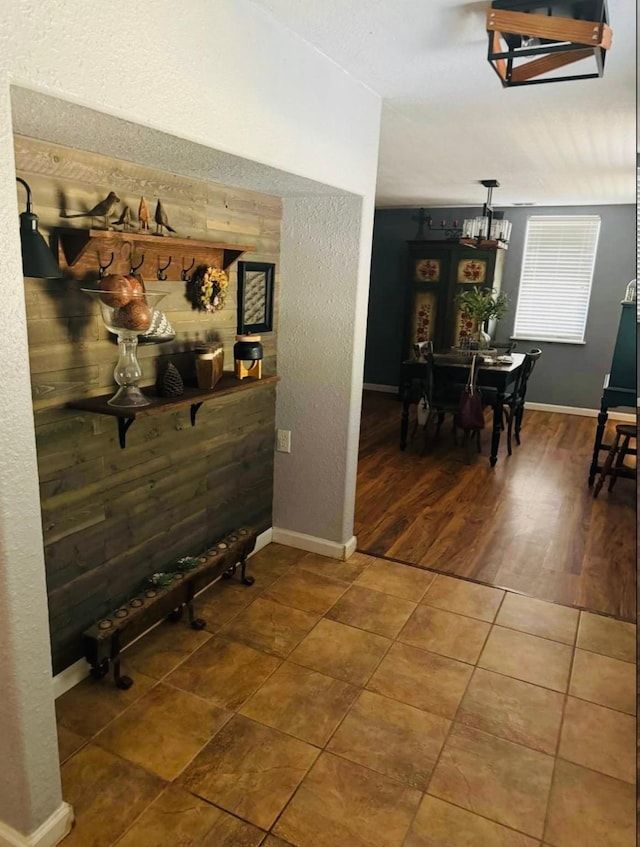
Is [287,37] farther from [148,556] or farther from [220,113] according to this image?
[148,556]

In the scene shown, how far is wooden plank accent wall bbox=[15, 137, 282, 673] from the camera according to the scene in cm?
196

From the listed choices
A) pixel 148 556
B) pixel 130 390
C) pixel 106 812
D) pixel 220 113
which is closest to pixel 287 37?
pixel 220 113

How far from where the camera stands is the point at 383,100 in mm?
2838

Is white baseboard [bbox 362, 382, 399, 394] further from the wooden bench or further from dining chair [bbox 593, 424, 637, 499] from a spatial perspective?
the wooden bench

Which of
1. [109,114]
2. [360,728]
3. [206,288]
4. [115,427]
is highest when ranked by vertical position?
[109,114]

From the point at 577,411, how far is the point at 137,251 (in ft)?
20.1

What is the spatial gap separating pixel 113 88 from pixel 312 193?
1.46m

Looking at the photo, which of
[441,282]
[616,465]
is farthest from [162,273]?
[441,282]

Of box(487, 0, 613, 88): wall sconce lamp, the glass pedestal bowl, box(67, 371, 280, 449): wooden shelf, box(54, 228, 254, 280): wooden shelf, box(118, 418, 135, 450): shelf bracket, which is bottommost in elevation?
box(118, 418, 135, 450): shelf bracket

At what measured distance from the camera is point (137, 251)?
2.24 meters

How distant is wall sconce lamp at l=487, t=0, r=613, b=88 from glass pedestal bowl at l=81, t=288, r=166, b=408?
54.0 inches

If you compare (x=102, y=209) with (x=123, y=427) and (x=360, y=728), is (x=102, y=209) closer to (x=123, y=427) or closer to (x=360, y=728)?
(x=123, y=427)

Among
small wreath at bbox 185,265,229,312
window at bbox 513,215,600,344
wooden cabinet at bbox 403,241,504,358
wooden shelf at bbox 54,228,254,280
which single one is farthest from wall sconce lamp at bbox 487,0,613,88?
window at bbox 513,215,600,344

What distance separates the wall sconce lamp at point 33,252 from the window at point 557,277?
250 inches
